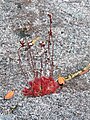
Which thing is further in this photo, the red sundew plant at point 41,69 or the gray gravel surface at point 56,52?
the red sundew plant at point 41,69

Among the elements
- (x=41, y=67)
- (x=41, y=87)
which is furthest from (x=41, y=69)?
(x=41, y=87)

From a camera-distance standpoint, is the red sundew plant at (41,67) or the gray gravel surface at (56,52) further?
the red sundew plant at (41,67)

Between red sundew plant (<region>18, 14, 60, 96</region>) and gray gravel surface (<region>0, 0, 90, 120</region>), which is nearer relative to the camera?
gray gravel surface (<region>0, 0, 90, 120</region>)

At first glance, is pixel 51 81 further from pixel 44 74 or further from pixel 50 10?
pixel 50 10

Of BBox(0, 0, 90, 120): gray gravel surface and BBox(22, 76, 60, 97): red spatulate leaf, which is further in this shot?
BBox(22, 76, 60, 97): red spatulate leaf

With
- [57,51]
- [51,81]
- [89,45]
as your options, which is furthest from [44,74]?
[89,45]
